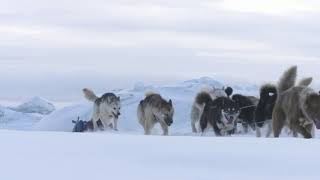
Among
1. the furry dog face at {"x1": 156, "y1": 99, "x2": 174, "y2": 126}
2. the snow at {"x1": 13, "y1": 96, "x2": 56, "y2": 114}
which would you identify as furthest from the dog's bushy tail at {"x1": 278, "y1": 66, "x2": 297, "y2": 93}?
the snow at {"x1": 13, "y1": 96, "x2": 56, "y2": 114}

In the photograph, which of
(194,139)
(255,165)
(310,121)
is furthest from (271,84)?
(255,165)

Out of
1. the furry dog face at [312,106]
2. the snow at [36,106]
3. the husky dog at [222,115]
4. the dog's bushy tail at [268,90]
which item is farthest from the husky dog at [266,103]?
the snow at [36,106]

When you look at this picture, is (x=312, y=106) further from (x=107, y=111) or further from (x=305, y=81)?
(x=107, y=111)

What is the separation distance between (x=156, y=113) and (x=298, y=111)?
4186 millimetres

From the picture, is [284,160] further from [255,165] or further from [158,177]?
[158,177]

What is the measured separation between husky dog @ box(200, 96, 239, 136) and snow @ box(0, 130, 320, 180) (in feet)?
19.2

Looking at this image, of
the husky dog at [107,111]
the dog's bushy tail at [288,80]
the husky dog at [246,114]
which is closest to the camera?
the dog's bushy tail at [288,80]

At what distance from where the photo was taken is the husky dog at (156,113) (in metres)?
12.8

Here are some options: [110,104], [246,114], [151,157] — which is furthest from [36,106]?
[151,157]

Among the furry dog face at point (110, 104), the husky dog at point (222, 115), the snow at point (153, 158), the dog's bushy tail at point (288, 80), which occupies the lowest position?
the snow at point (153, 158)

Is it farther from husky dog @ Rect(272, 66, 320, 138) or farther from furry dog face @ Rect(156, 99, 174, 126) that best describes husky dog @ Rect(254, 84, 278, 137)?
Answer: furry dog face @ Rect(156, 99, 174, 126)

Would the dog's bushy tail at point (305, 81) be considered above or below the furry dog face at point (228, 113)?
above

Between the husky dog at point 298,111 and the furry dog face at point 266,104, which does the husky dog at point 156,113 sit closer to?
the furry dog face at point 266,104

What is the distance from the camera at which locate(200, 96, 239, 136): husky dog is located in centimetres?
1112
